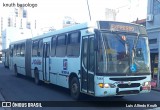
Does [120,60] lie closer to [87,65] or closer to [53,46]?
[87,65]

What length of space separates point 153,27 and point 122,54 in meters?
15.7

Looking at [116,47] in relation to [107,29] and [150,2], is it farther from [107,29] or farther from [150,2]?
[150,2]

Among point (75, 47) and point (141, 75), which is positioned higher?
point (75, 47)

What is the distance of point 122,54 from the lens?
961 cm

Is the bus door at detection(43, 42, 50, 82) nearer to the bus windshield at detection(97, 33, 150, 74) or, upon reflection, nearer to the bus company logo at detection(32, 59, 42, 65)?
the bus company logo at detection(32, 59, 42, 65)

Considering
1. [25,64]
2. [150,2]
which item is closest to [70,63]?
[25,64]

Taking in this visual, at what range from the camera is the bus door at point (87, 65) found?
381 inches

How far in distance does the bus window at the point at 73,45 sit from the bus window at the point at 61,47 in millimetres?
568

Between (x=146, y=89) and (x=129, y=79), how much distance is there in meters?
0.95

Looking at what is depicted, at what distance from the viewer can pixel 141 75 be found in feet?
32.4

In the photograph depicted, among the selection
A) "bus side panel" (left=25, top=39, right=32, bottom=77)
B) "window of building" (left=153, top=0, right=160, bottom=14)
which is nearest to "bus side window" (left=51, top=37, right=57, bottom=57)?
"bus side panel" (left=25, top=39, right=32, bottom=77)

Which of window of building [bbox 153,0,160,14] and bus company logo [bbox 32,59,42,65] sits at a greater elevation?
window of building [bbox 153,0,160,14]

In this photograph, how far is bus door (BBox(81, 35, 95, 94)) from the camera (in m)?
9.67

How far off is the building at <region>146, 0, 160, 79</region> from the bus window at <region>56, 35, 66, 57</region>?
41.0 ft
